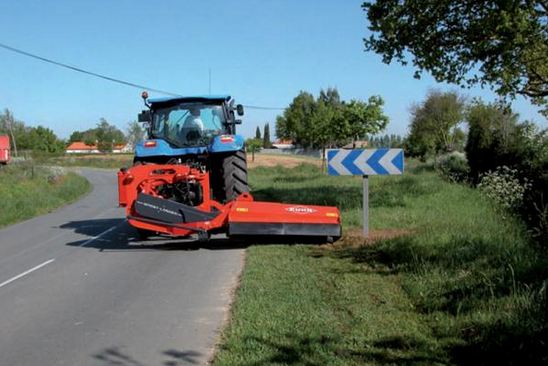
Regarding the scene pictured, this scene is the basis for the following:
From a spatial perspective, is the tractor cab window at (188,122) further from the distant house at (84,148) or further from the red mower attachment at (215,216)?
the distant house at (84,148)

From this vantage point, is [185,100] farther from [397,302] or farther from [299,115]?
[299,115]

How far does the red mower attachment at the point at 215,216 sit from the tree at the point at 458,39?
5855 mm

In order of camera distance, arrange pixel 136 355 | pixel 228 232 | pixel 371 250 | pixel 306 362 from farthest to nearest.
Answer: pixel 228 232
pixel 371 250
pixel 136 355
pixel 306 362

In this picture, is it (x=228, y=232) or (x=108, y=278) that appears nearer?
(x=108, y=278)

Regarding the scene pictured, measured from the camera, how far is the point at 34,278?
880 centimetres

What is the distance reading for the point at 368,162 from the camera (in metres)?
10.4

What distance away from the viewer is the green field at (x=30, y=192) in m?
19.9

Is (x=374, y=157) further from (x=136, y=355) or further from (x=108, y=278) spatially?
(x=136, y=355)

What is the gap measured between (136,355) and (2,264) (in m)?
6.20

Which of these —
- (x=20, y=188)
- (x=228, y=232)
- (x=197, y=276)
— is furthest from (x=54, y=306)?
(x=20, y=188)

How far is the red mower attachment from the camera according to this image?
32.4 feet

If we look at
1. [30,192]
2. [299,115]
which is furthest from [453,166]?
[299,115]

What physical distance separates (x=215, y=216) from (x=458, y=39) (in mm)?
7740

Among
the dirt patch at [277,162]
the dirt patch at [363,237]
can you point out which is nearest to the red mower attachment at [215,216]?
the dirt patch at [363,237]
